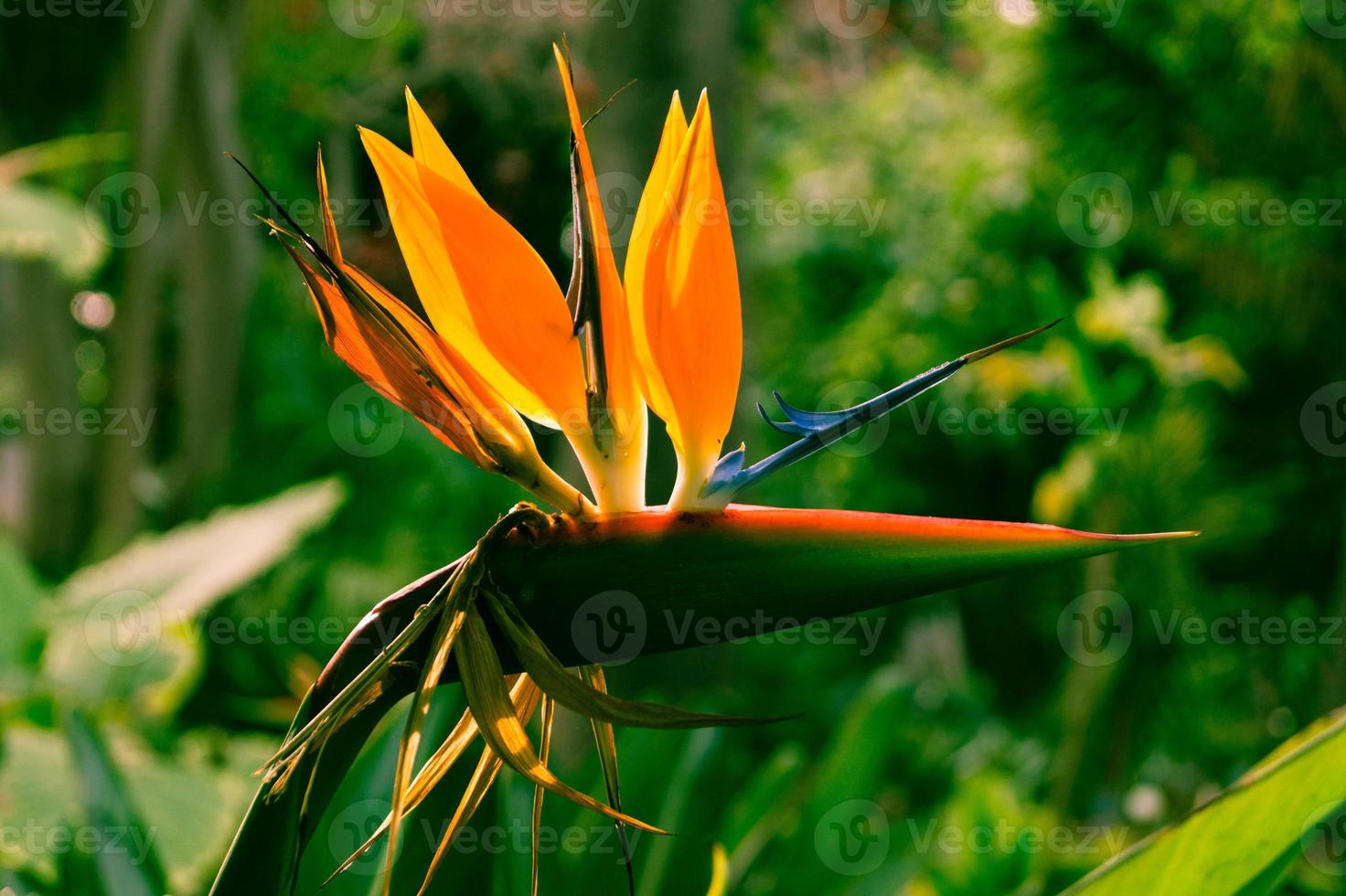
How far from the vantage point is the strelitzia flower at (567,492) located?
31 centimetres

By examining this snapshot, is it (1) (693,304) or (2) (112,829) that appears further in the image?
(2) (112,829)

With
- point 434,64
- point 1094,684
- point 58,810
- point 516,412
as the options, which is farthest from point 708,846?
point 434,64

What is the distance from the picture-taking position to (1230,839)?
441mm

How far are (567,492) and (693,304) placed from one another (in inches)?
2.7

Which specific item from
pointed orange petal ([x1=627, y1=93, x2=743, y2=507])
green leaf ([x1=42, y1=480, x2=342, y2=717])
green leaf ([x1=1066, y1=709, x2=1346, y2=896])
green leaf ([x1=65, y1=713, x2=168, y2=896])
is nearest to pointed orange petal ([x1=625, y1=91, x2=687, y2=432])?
pointed orange petal ([x1=627, y1=93, x2=743, y2=507])

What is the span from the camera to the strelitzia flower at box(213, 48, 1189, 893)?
31 cm

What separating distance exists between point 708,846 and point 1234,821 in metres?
0.42

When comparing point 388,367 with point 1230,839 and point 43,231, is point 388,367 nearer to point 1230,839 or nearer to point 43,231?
point 1230,839

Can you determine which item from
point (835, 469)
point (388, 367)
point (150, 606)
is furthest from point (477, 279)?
point (835, 469)

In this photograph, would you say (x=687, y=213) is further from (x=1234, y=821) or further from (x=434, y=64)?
(x=434, y=64)

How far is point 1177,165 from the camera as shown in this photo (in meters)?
1.66

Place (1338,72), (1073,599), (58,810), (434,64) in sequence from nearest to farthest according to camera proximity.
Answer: (58,810)
(1338,72)
(1073,599)
(434,64)

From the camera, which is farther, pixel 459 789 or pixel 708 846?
pixel 708 846

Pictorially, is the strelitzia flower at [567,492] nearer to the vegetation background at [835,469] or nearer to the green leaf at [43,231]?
the vegetation background at [835,469]
